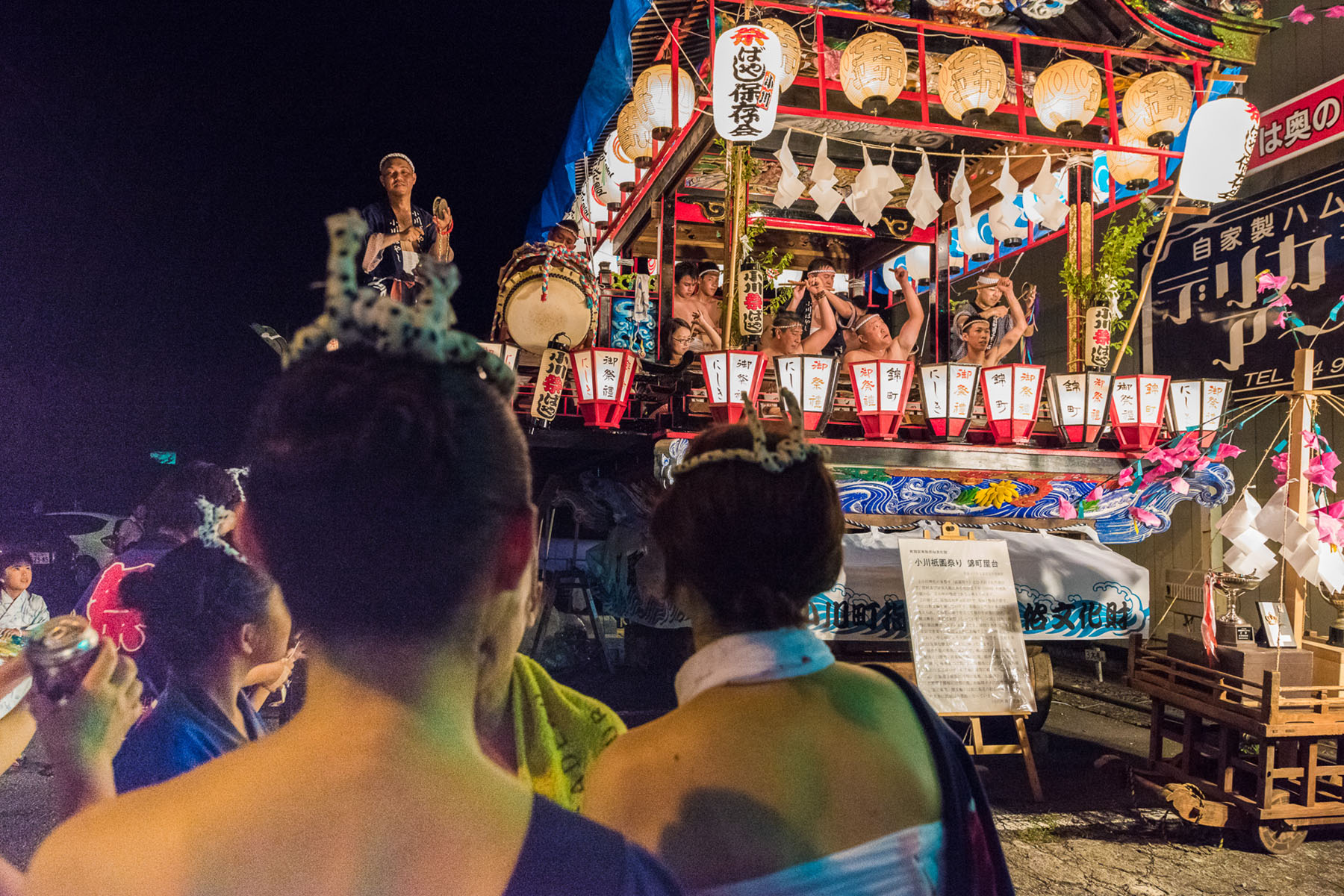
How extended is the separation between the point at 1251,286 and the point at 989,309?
133 inches

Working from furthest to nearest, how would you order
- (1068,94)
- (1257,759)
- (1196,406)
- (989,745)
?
(1068,94), (1196,406), (989,745), (1257,759)

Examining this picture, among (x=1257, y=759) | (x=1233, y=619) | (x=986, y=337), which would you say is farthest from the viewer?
(x=986, y=337)

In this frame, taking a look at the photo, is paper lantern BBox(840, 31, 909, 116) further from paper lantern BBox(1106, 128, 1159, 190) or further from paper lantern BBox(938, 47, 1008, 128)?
paper lantern BBox(1106, 128, 1159, 190)

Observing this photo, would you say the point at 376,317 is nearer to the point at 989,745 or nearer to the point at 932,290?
the point at 989,745

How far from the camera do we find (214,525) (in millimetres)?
1614

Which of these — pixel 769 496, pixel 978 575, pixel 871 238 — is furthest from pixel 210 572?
pixel 871 238

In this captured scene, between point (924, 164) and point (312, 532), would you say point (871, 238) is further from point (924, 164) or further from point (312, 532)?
point (312, 532)

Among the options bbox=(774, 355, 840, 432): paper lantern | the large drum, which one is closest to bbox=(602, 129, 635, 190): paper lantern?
the large drum

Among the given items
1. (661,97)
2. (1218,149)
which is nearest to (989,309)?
(1218,149)

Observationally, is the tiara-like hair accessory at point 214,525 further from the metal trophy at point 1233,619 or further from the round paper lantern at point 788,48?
the round paper lantern at point 788,48

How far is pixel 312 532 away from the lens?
1226 mm

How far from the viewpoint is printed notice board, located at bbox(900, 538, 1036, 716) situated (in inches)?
195

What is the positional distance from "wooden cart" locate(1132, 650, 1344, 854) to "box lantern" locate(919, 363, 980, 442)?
2.22 metres

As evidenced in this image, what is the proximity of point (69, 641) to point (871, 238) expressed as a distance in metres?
10.8
